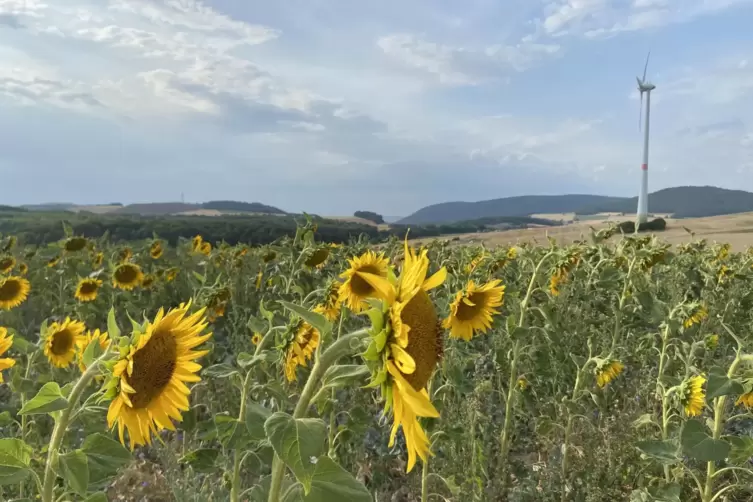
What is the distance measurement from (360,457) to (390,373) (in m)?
2.44

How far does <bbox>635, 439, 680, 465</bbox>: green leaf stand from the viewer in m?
2.15

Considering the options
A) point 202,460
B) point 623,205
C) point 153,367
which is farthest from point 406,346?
point 623,205

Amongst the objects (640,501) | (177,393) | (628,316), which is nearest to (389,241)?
(628,316)

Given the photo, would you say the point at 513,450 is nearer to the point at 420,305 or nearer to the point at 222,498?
the point at 222,498

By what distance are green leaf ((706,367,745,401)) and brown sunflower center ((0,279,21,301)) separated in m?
5.88

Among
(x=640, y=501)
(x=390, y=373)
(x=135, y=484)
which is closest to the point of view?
(x=390, y=373)

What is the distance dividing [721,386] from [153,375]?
185 centimetres

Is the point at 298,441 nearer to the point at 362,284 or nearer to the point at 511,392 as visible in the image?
the point at 362,284

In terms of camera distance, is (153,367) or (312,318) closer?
(312,318)

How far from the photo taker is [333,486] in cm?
111

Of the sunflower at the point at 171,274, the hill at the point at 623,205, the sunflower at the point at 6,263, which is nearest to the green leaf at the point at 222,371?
the sunflower at the point at 171,274

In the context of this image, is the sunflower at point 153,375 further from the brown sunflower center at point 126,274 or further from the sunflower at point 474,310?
the brown sunflower center at point 126,274

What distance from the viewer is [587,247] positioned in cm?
461

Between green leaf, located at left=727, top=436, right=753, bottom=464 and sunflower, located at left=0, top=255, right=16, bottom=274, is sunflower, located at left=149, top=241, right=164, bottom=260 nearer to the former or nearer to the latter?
sunflower, located at left=0, top=255, right=16, bottom=274
